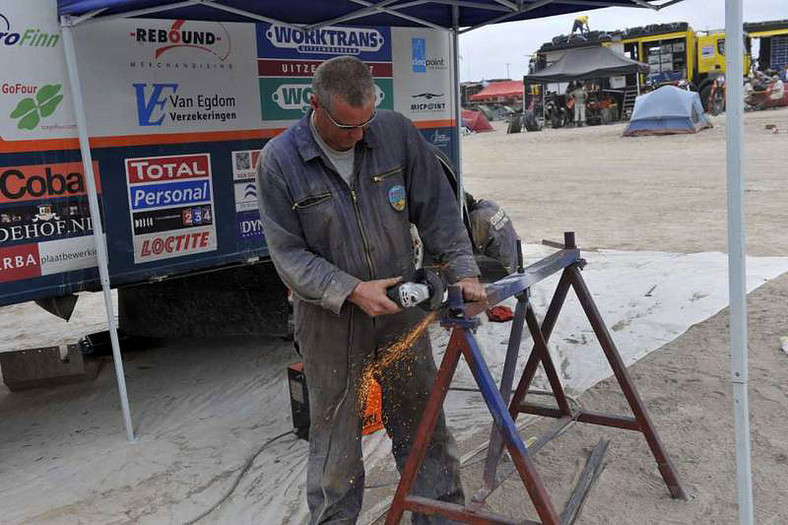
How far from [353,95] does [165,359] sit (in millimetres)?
3957

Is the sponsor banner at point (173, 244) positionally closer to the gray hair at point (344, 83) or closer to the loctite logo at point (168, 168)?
the loctite logo at point (168, 168)

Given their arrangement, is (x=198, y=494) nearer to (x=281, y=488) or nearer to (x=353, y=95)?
(x=281, y=488)

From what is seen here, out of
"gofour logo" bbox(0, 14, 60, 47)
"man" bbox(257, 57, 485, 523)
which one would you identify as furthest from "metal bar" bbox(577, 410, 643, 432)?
"gofour logo" bbox(0, 14, 60, 47)

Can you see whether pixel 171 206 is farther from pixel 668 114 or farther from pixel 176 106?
pixel 668 114

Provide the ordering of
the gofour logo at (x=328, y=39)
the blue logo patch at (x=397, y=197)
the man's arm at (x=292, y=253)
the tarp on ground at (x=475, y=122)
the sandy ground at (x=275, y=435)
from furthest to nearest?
the tarp on ground at (x=475, y=122), the gofour logo at (x=328, y=39), the sandy ground at (x=275, y=435), the blue logo patch at (x=397, y=197), the man's arm at (x=292, y=253)

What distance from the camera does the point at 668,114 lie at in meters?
21.1

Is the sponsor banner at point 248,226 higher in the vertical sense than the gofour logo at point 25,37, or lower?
lower

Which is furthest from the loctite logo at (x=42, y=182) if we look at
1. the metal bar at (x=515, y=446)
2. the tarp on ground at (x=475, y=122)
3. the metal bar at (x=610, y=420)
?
the tarp on ground at (x=475, y=122)

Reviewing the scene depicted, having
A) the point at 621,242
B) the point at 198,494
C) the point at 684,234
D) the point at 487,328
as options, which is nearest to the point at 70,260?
the point at 198,494

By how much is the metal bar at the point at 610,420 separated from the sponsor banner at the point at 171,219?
2.54 m

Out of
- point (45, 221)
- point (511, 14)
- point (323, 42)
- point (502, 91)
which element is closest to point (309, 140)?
point (45, 221)

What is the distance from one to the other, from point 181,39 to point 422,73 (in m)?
2.10

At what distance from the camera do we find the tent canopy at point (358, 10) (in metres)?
3.79

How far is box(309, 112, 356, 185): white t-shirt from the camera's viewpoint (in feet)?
8.96
